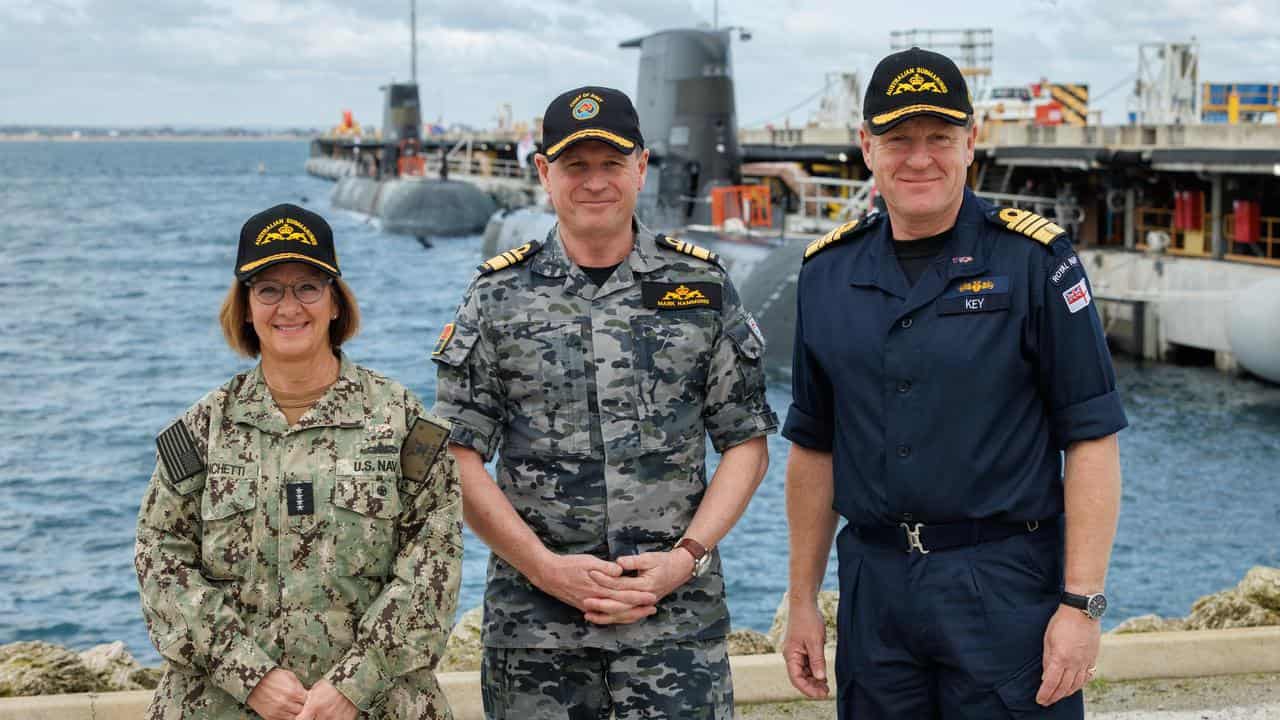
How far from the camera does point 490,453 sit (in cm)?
363

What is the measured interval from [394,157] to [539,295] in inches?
2910

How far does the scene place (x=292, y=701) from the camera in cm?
310

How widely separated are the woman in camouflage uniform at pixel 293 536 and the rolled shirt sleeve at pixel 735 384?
779 mm

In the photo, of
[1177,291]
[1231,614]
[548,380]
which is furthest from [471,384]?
[1177,291]

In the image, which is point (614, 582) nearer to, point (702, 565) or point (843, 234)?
point (702, 565)

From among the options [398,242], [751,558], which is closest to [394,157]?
[398,242]

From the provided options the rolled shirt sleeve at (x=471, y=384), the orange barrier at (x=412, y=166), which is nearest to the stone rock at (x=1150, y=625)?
the rolled shirt sleeve at (x=471, y=384)

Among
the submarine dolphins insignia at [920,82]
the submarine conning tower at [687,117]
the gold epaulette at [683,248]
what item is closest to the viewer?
the submarine dolphins insignia at [920,82]

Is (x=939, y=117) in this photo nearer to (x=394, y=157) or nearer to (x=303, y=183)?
(x=394, y=157)

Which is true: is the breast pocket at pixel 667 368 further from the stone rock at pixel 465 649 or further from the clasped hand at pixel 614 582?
the stone rock at pixel 465 649

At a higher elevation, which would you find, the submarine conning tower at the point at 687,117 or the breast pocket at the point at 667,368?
the submarine conning tower at the point at 687,117

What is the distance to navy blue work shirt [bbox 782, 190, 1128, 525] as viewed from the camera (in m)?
3.16

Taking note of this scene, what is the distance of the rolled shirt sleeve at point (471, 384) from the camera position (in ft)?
11.7

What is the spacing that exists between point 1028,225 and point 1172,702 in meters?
2.39
